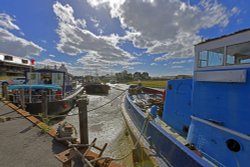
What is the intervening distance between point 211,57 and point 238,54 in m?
0.68

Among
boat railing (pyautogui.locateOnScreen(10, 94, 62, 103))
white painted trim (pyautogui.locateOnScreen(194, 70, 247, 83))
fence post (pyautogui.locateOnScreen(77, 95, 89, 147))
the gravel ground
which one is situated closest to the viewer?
white painted trim (pyautogui.locateOnScreen(194, 70, 247, 83))

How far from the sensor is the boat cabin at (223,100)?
326cm

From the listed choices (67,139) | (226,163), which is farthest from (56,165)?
(226,163)

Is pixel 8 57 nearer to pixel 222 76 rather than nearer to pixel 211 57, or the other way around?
pixel 211 57

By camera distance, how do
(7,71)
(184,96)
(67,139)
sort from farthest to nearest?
(7,71) → (184,96) → (67,139)

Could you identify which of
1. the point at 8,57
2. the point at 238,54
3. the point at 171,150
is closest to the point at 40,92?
the point at 171,150

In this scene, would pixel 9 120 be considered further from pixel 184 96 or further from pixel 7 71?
pixel 7 71

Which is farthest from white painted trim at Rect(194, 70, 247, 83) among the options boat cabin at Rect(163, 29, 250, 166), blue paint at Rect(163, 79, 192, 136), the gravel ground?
the gravel ground

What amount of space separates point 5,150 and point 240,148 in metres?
5.52

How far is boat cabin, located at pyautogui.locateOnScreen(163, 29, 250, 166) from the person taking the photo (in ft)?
10.7

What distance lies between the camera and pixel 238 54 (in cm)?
363

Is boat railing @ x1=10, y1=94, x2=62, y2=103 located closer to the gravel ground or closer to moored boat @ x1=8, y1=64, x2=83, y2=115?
moored boat @ x1=8, y1=64, x2=83, y2=115

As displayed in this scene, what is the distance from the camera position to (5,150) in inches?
159

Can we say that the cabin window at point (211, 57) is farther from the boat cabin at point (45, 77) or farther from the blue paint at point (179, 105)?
the boat cabin at point (45, 77)
